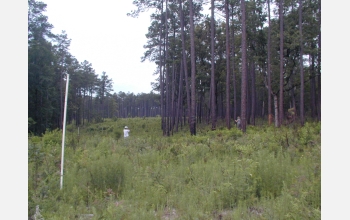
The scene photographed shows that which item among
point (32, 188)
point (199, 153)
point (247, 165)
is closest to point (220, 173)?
point (247, 165)

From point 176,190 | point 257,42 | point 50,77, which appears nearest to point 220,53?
point 257,42

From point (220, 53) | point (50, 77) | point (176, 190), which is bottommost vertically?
point (176, 190)

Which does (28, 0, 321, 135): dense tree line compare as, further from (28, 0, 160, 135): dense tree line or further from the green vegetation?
the green vegetation

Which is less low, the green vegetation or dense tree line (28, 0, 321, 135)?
→ dense tree line (28, 0, 321, 135)

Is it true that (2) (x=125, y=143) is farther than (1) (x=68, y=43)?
No

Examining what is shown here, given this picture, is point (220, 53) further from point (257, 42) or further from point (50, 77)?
point (50, 77)

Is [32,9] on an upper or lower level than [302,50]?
upper

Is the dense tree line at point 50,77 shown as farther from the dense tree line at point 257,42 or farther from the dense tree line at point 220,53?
the dense tree line at point 257,42

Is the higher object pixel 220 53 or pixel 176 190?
pixel 220 53

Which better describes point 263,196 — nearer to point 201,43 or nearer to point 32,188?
point 32,188

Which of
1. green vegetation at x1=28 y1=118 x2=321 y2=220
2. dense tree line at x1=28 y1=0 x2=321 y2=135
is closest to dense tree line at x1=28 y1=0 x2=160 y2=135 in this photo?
dense tree line at x1=28 y1=0 x2=321 y2=135

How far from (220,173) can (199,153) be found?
316 centimetres

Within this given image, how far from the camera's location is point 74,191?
655 centimetres

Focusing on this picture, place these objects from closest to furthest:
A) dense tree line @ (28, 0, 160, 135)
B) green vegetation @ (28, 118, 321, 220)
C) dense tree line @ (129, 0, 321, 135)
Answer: green vegetation @ (28, 118, 321, 220), dense tree line @ (129, 0, 321, 135), dense tree line @ (28, 0, 160, 135)
